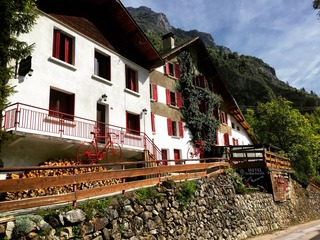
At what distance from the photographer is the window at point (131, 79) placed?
18391mm

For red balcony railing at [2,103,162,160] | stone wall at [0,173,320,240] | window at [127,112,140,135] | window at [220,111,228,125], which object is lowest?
stone wall at [0,173,320,240]

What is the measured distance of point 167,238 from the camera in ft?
33.7

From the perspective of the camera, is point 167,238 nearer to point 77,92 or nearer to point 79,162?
point 79,162

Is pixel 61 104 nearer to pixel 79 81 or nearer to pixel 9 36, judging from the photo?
pixel 79 81

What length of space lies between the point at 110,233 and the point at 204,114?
20.4 meters

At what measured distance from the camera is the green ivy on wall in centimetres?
2545

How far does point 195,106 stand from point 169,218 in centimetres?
1639

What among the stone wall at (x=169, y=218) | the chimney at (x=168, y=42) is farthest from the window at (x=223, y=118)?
the stone wall at (x=169, y=218)

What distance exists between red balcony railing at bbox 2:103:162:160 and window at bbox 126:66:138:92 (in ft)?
11.4

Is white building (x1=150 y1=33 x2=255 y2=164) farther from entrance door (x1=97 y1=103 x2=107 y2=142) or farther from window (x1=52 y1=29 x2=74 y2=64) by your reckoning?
window (x1=52 y1=29 x2=74 y2=64)

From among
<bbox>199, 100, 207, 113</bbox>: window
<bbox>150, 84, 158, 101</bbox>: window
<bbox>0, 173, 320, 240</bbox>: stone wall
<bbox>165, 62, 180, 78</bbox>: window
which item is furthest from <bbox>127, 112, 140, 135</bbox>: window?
<bbox>199, 100, 207, 113</bbox>: window

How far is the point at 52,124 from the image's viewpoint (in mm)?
12258

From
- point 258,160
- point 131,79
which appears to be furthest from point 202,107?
point 131,79

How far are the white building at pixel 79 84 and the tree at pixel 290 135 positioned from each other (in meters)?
22.9
